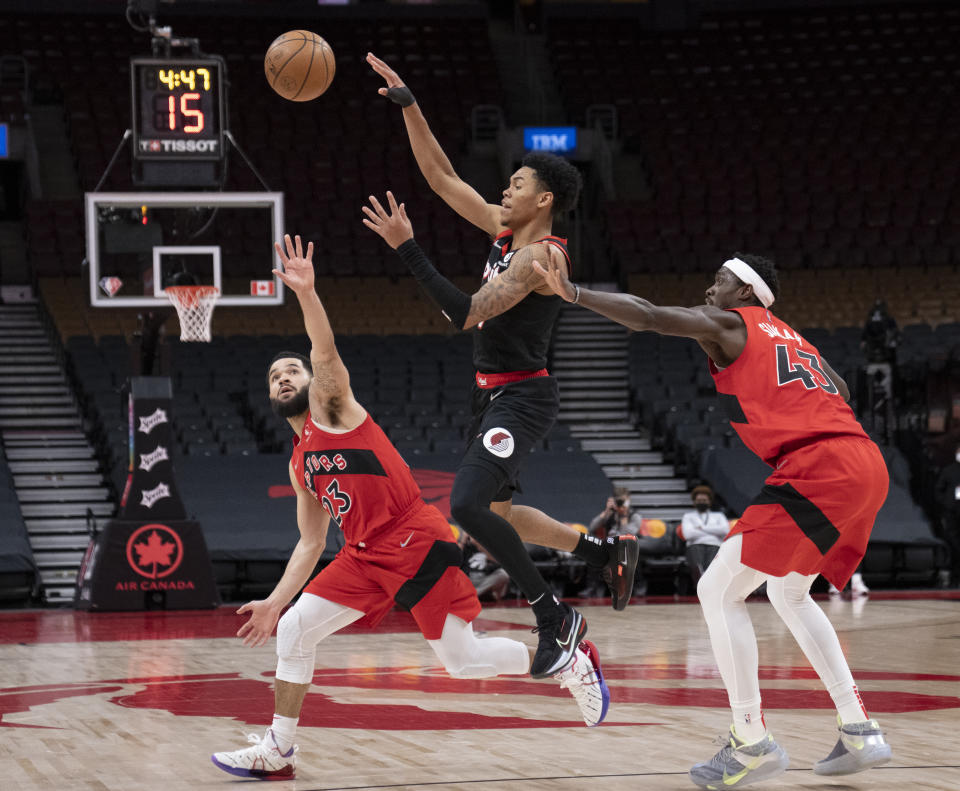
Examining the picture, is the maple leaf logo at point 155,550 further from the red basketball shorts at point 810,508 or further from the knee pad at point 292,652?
the red basketball shorts at point 810,508

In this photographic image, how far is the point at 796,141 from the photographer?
75.3 feet

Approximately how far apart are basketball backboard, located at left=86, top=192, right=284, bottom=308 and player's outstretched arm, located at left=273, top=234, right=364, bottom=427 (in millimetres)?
7188

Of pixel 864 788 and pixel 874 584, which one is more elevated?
pixel 864 788

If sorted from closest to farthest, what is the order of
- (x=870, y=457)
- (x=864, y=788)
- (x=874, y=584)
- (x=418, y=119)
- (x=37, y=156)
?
(x=864, y=788) → (x=870, y=457) → (x=418, y=119) → (x=874, y=584) → (x=37, y=156)

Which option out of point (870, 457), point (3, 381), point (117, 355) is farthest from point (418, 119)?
point (3, 381)

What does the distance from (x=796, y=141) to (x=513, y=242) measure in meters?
18.5

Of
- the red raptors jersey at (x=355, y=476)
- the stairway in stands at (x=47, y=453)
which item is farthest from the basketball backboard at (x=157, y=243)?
the red raptors jersey at (x=355, y=476)

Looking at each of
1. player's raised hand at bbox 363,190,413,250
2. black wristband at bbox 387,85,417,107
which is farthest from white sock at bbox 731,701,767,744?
black wristband at bbox 387,85,417,107

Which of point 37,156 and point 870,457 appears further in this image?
point 37,156

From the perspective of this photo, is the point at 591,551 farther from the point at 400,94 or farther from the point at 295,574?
the point at 400,94

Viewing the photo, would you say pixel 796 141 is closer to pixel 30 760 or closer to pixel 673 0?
pixel 673 0

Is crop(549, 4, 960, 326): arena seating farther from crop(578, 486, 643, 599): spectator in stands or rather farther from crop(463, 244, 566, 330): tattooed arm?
crop(463, 244, 566, 330): tattooed arm

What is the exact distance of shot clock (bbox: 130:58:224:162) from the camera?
39.3ft

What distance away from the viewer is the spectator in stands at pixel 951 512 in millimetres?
15391
